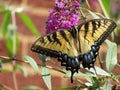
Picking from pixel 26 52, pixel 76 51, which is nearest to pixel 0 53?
pixel 26 52

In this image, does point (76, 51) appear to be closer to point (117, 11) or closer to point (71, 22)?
point (71, 22)

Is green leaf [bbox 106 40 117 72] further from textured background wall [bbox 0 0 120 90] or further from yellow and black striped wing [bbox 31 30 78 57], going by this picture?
textured background wall [bbox 0 0 120 90]

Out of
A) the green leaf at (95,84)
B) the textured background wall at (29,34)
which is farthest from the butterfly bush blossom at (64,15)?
the textured background wall at (29,34)

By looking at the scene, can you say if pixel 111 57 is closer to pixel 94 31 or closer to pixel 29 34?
pixel 94 31

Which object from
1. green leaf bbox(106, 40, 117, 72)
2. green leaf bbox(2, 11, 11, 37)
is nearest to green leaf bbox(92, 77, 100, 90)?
green leaf bbox(106, 40, 117, 72)

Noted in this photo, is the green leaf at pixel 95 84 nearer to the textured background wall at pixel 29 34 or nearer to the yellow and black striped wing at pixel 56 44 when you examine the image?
the yellow and black striped wing at pixel 56 44

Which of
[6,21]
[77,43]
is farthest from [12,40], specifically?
[77,43]
